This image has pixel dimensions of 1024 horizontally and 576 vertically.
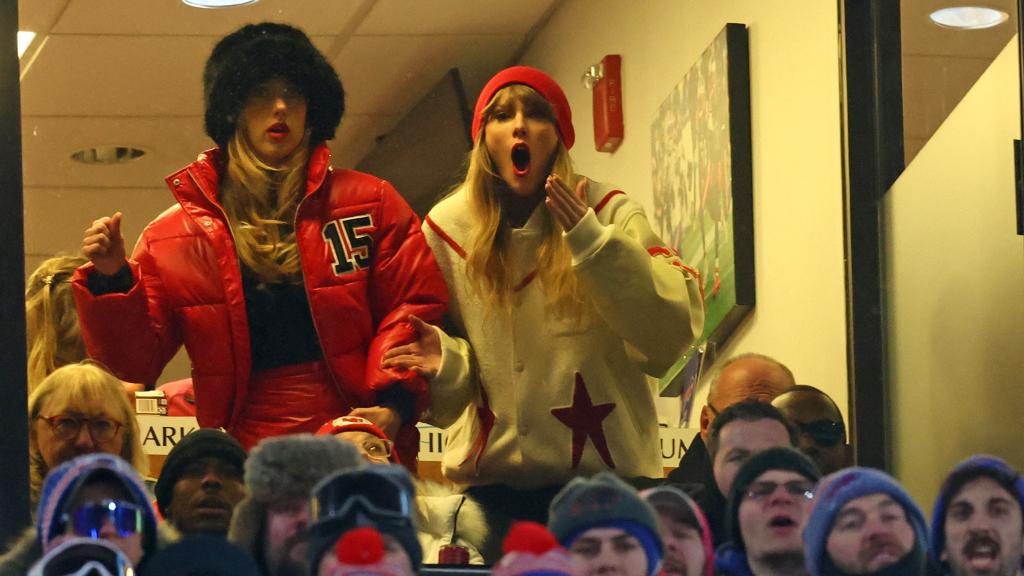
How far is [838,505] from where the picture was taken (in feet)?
4.23

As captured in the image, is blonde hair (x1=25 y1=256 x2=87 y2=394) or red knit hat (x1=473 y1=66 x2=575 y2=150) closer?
blonde hair (x1=25 y1=256 x2=87 y2=394)

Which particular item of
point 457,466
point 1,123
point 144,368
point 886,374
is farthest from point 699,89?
point 1,123

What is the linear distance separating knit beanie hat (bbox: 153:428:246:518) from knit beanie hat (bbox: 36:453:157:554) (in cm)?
22

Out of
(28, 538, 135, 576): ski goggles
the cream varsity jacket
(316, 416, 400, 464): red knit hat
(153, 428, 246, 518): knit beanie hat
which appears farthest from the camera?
the cream varsity jacket

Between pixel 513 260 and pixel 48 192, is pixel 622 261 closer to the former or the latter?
pixel 513 260

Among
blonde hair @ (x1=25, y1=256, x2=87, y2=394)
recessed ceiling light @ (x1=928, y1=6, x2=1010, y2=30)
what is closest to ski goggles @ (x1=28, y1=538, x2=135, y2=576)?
blonde hair @ (x1=25, y1=256, x2=87, y2=394)

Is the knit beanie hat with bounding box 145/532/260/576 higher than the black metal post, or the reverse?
the black metal post

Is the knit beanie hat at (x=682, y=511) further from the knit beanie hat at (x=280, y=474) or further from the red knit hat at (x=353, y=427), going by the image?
the red knit hat at (x=353, y=427)

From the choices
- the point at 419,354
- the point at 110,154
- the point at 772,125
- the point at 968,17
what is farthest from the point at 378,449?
the point at 772,125

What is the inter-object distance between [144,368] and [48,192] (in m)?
0.21

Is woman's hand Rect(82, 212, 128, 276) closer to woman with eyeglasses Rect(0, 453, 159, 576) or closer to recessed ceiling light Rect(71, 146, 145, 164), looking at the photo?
recessed ceiling light Rect(71, 146, 145, 164)

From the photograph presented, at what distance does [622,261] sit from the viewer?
6.29 ft

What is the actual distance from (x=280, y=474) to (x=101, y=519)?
132 mm

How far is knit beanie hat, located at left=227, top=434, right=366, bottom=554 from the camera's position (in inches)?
51.5
